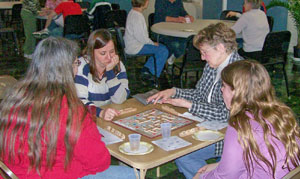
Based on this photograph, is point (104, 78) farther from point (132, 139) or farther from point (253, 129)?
point (253, 129)

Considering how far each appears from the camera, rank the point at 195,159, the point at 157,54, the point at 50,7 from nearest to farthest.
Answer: the point at 195,159 → the point at 157,54 → the point at 50,7

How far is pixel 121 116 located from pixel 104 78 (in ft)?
1.93

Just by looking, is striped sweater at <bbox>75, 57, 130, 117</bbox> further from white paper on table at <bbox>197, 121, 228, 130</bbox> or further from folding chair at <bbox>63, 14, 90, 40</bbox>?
folding chair at <bbox>63, 14, 90, 40</bbox>

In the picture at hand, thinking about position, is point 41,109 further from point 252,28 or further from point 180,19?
point 180,19

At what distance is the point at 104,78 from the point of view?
300 centimetres

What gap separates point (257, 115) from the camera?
1.73m

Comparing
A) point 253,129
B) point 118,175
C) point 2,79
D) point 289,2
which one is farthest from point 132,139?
point 289,2

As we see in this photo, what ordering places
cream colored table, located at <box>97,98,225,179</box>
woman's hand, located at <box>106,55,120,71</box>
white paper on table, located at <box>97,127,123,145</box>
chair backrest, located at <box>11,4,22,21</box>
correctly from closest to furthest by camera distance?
cream colored table, located at <box>97,98,225,179</box>, white paper on table, located at <box>97,127,123,145</box>, woman's hand, located at <box>106,55,120,71</box>, chair backrest, located at <box>11,4,22,21</box>

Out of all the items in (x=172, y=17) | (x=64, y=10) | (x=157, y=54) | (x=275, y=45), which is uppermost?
(x=64, y=10)

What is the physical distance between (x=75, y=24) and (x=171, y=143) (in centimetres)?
490

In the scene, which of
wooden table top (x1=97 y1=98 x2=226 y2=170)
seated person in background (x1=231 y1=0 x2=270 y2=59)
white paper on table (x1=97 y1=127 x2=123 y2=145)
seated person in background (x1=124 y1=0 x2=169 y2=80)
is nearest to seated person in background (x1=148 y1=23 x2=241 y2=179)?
wooden table top (x1=97 y1=98 x2=226 y2=170)

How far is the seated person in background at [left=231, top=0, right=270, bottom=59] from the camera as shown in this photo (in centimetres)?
506

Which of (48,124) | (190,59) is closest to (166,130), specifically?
(48,124)

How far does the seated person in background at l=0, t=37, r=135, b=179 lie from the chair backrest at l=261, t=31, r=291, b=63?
330 centimetres
